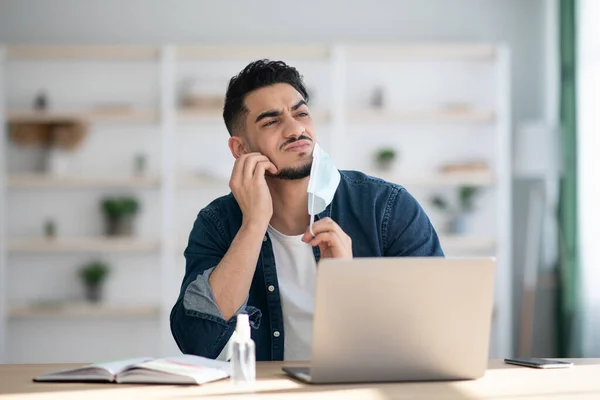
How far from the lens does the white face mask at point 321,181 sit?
215cm

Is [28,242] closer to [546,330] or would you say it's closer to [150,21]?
[150,21]

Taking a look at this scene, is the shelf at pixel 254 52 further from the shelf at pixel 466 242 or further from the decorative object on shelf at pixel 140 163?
the shelf at pixel 466 242

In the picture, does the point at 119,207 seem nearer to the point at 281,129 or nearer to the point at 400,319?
the point at 281,129

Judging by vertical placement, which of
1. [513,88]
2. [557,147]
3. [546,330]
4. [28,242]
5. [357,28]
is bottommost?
[546,330]

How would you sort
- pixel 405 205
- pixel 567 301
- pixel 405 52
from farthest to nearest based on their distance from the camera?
pixel 405 52
pixel 567 301
pixel 405 205

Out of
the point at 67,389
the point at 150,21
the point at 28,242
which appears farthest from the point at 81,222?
the point at 67,389

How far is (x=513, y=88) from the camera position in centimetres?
589

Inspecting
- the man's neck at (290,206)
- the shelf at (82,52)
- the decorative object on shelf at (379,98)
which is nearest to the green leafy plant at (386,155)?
the decorative object on shelf at (379,98)

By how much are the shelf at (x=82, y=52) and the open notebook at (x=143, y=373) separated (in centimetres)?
408

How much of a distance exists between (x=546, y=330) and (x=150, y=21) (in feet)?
10.5

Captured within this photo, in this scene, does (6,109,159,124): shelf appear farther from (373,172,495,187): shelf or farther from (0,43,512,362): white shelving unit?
(373,172,495,187): shelf

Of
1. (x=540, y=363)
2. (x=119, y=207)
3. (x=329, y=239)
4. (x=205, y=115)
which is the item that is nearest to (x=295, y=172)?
(x=329, y=239)

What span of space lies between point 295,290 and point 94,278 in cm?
348

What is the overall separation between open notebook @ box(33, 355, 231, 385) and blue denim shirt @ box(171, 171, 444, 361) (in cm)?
50
